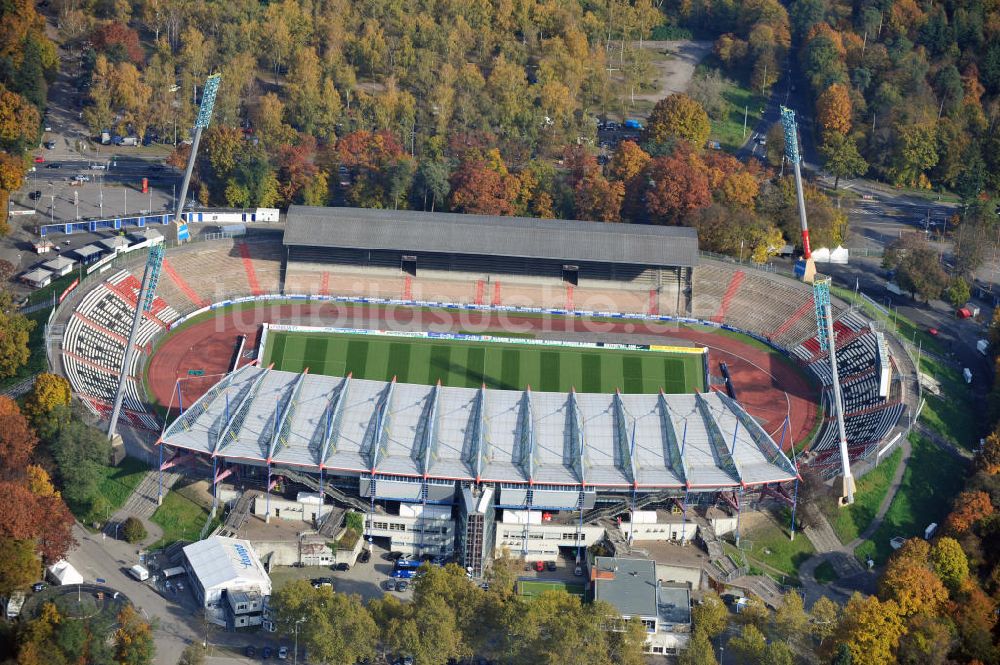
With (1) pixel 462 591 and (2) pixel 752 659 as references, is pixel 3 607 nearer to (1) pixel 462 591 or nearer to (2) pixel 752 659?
(1) pixel 462 591

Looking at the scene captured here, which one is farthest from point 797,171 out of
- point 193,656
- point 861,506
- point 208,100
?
point 193,656

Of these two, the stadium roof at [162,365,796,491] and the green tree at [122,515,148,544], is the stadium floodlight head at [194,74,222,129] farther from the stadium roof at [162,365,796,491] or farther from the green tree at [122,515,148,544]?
the green tree at [122,515,148,544]

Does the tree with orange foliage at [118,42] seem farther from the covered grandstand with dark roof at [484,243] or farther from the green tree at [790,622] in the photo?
the green tree at [790,622]

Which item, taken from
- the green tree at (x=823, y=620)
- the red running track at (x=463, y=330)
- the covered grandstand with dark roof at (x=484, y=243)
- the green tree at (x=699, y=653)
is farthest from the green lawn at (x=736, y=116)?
the green tree at (x=699, y=653)

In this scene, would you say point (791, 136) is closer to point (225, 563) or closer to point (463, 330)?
point (463, 330)

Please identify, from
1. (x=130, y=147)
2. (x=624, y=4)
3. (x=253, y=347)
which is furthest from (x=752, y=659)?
(x=624, y=4)
